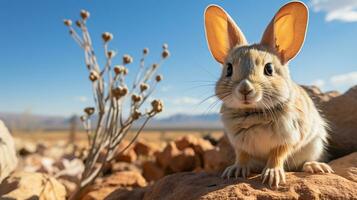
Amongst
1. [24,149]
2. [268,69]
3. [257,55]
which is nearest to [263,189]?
[268,69]

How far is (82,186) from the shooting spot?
512 centimetres

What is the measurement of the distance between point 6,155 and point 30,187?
747 millimetres

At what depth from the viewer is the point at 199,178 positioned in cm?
365

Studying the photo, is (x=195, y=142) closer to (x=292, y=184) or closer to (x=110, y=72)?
(x=110, y=72)

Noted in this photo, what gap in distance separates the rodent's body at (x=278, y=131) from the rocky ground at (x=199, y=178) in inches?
10.6

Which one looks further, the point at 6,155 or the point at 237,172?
the point at 6,155

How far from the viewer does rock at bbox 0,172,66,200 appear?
437cm

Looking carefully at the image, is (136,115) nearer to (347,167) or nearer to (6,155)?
(6,155)

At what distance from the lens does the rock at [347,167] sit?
355cm

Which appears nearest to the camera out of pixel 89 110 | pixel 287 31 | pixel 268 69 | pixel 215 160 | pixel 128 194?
pixel 268 69

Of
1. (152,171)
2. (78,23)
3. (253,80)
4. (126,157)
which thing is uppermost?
(78,23)

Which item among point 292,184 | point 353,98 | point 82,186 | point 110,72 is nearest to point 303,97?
point 292,184

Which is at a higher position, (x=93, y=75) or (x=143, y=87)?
(x=93, y=75)

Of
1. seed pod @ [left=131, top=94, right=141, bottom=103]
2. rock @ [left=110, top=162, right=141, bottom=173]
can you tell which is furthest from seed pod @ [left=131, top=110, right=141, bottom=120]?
rock @ [left=110, top=162, right=141, bottom=173]
